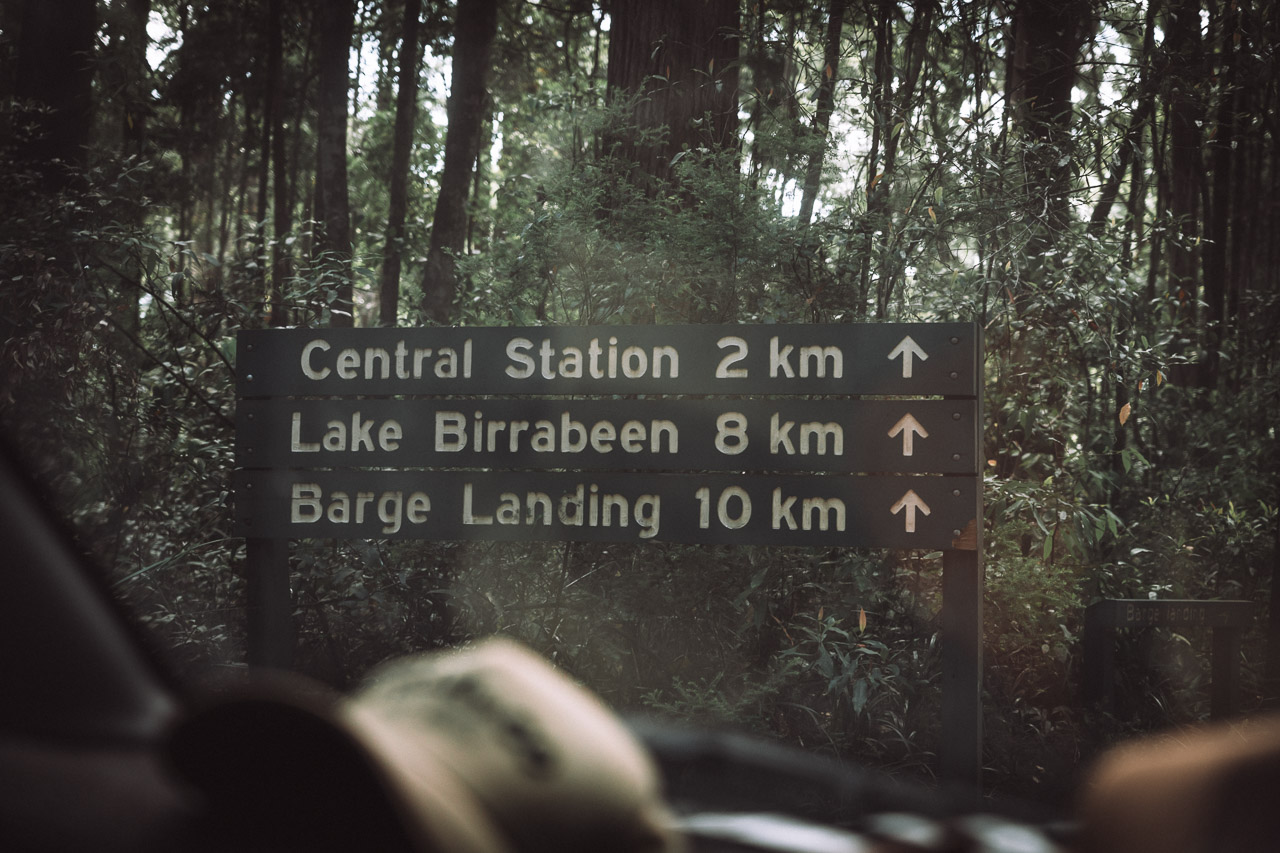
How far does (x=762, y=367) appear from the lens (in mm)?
4336

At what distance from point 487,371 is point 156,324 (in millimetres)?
3377

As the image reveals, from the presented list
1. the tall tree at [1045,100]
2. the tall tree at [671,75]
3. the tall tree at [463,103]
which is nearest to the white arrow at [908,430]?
the tall tree at [1045,100]

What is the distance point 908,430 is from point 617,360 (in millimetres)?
1216

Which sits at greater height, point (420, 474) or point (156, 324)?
point (156, 324)

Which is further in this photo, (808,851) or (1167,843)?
(808,851)

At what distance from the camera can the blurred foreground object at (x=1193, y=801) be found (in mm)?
1014

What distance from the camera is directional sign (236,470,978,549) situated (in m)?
4.16

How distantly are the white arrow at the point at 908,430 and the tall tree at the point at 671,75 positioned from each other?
112 inches

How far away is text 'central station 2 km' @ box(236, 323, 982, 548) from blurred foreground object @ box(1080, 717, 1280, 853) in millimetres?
3003

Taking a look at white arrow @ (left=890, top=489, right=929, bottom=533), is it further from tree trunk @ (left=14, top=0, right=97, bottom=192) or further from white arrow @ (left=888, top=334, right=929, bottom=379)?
tree trunk @ (left=14, top=0, right=97, bottom=192)

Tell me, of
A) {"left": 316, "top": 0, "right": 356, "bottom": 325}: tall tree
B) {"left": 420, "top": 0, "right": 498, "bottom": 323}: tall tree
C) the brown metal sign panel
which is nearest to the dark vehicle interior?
the brown metal sign panel

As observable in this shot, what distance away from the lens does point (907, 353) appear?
4199mm

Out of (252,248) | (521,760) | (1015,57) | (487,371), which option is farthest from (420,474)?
(1015,57)

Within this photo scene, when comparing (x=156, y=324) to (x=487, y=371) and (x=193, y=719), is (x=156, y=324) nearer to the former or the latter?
(x=487, y=371)
